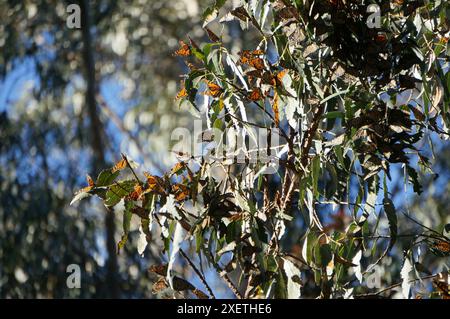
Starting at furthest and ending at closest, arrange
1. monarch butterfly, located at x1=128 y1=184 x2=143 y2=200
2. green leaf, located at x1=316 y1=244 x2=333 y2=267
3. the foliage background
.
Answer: the foliage background, monarch butterfly, located at x1=128 y1=184 x2=143 y2=200, green leaf, located at x1=316 y1=244 x2=333 y2=267

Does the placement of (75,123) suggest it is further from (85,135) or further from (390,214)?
(390,214)

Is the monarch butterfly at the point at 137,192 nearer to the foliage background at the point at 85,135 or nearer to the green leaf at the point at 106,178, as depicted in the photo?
the green leaf at the point at 106,178

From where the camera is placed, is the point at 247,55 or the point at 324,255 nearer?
the point at 324,255

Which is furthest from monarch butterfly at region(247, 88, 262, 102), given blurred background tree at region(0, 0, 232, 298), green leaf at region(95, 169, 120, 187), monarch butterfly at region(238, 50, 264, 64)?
blurred background tree at region(0, 0, 232, 298)

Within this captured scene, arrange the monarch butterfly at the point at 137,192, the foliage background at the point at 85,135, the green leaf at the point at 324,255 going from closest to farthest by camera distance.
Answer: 1. the green leaf at the point at 324,255
2. the monarch butterfly at the point at 137,192
3. the foliage background at the point at 85,135

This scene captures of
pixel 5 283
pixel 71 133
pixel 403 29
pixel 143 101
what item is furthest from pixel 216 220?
pixel 143 101

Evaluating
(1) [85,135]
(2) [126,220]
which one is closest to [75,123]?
(1) [85,135]

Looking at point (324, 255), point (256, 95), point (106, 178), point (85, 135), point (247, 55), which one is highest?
point (85, 135)

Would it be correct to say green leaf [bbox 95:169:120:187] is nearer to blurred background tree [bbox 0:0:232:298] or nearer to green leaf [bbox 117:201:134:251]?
green leaf [bbox 117:201:134:251]

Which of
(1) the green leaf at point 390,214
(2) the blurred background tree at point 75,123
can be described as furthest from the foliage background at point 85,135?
(1) the green leaf at point 390,214

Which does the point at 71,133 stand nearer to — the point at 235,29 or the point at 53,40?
the point at 53,40

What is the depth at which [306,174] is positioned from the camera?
233 cm

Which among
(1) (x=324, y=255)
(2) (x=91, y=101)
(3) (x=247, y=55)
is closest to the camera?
(1) (x=324, y=255)

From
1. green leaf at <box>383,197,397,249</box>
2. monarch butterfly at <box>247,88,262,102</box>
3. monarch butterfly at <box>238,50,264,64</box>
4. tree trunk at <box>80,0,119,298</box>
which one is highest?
tree trunk at <box>80,0,119,298</box>
